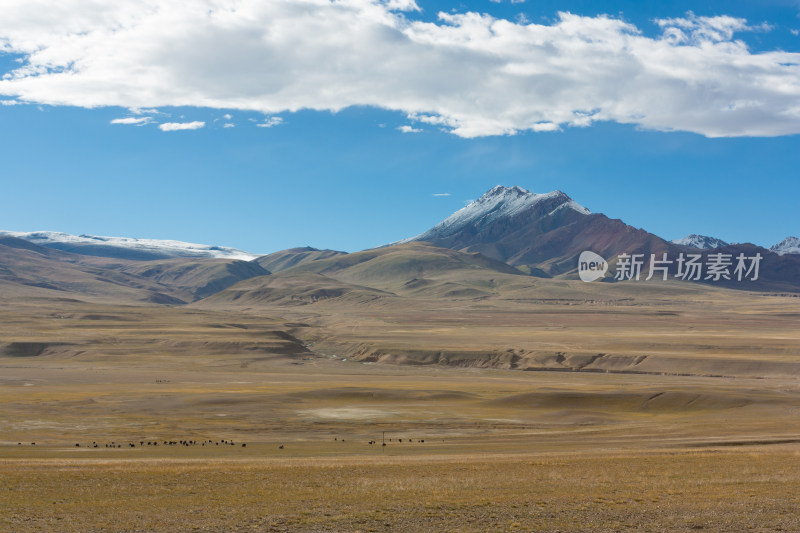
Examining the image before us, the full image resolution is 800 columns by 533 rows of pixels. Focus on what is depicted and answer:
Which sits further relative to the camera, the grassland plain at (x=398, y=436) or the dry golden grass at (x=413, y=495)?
the grassland plain at (x=398, y=436)

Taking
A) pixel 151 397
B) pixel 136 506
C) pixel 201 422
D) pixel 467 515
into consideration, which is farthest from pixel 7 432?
pixel 467 515

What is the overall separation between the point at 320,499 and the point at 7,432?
3484 cm

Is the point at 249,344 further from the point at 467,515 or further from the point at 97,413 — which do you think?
the point at 467,515

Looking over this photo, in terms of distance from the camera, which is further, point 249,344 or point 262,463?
point 249,344

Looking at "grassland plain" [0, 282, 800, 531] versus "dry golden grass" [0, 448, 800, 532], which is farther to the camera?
"grassland plain" [0, 282, 800, 531]

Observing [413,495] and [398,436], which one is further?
[398,436]

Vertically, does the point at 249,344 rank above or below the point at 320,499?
below

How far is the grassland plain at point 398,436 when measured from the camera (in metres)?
21.5

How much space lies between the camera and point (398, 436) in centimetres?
4978

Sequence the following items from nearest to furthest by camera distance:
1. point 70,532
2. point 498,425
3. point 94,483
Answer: point 70,532
point 94,483
point 498,425

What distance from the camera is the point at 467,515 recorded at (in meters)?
21.1

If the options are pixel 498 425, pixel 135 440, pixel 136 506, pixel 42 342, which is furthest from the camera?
pixel 42 342

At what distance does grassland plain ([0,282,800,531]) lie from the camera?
21.5 m

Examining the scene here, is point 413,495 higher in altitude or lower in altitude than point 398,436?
higher
